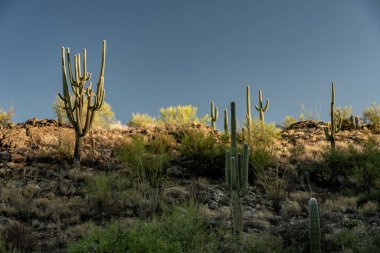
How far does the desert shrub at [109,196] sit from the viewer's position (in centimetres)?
1120

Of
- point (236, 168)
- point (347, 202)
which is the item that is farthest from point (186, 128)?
point (236, 168)

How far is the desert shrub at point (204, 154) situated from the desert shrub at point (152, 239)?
6822 mm

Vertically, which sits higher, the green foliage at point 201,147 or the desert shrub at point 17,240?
the green foliage at point 201,147

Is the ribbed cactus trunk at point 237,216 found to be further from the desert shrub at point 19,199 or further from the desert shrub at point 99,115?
the desert shrub at point 99,115

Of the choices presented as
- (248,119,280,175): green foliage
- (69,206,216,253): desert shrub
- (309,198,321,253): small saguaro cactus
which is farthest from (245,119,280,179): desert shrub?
(69,206,216,253): desert shrub

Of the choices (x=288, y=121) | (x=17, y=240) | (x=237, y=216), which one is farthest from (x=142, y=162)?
(x=288, y=121)

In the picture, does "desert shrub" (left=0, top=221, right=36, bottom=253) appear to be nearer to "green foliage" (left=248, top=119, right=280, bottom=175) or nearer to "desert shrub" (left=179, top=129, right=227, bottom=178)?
"desert shrub" (left=179, top=129, right=227, bottom=178)

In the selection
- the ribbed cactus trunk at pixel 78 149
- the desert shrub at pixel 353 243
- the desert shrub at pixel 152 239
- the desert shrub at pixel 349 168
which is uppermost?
the ribbed cactus trunk at pixel 78 149

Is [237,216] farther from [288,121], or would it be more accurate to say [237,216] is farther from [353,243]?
[288,121]

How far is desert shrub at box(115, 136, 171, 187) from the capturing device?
539 inches

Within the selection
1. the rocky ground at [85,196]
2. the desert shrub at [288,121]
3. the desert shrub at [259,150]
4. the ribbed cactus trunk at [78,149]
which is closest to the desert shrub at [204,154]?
the rocky ground at [85,196]

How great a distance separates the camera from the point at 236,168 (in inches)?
387

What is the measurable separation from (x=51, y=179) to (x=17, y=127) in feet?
17.8

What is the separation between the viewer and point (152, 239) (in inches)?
261
